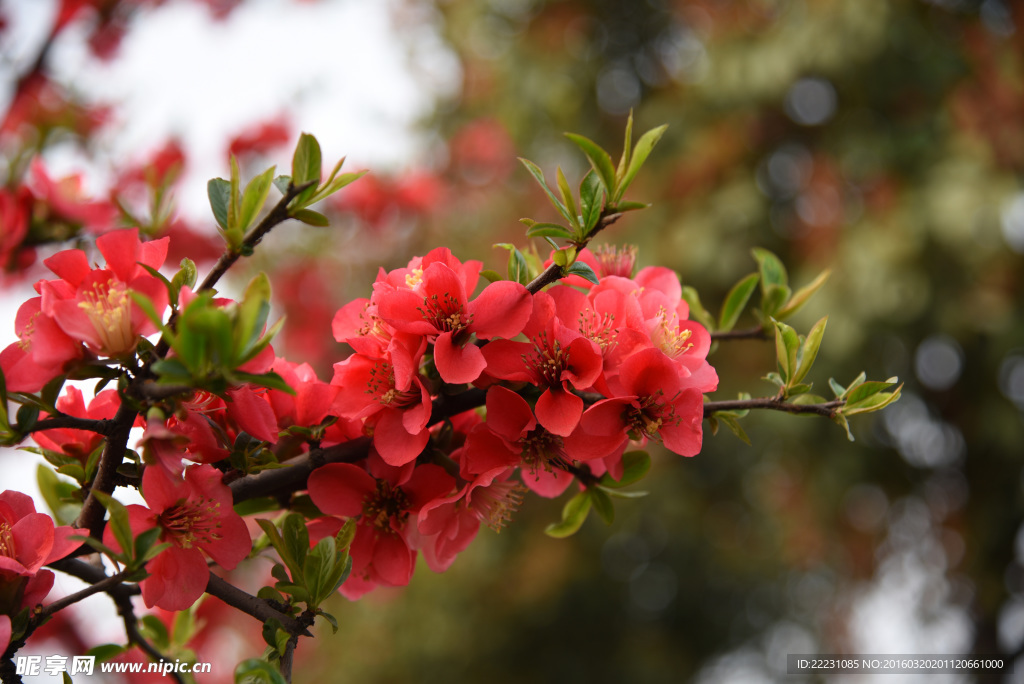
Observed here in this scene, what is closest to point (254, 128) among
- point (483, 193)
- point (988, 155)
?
point (483, 193)

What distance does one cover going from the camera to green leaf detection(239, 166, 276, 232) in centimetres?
66

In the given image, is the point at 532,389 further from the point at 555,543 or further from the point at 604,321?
the point at 555,543

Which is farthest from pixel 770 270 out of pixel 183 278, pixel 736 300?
pixel 183 278

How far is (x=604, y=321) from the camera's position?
677mm

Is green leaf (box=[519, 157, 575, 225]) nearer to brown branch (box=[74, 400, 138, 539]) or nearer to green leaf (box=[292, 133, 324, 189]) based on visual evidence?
green leaf (box=[292, 133, 324, 189])

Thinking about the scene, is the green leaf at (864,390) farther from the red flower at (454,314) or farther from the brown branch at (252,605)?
the brown branch at (252,605)

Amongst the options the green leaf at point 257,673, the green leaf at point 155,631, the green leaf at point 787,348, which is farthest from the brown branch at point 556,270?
the green leaf at point 155,631

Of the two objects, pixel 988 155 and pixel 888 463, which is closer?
pixel 988 155

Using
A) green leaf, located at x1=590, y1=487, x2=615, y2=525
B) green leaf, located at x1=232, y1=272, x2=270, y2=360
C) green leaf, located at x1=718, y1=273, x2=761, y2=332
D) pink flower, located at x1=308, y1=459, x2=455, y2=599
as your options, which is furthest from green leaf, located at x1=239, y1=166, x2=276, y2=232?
green leaf, located at x1=718, y1=273, x2=761, y2=332

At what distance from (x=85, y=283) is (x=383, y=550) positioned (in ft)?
1.32

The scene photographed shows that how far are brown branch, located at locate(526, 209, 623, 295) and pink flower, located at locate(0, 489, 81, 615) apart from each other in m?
0.47

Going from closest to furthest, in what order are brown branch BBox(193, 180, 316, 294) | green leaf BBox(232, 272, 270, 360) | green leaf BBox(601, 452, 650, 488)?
green leaf BBox(232, 272, 270, 360), brown branch BBox(193, 180, 316, 294), green leaf BBox(601, 452, 650, 488)

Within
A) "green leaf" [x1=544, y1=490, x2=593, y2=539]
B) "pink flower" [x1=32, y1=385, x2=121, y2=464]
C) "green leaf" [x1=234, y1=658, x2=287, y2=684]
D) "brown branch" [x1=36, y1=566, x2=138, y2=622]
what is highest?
"pink flower" [x1=32, y1=385, x2=121, y2=464]

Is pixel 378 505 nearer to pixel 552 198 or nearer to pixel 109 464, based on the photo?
pixel 109 464
